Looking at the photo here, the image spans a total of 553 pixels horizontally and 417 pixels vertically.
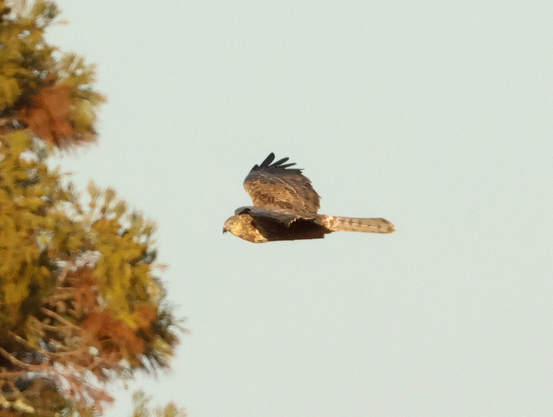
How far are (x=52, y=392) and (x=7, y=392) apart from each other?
20.2 inches

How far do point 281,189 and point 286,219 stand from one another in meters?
2.83

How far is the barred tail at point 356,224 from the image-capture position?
47.8ft

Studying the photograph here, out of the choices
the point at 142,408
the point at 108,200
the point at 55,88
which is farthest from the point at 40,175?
the point at 142,408

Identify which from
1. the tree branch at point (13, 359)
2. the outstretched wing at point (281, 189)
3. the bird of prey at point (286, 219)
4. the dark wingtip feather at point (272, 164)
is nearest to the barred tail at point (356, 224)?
→ the bird of prey at point (286, 219)

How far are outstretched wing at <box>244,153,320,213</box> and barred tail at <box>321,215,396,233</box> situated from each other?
0.92 meters

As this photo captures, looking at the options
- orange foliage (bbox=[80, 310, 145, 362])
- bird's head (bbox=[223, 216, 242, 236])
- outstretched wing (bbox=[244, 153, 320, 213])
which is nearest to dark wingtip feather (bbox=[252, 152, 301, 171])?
outstretched wing (bbox=[244, 153, 320, 213])

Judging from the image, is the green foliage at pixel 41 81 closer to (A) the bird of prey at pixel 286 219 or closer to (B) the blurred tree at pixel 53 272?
(B) the blurred tree at pixel 53 272

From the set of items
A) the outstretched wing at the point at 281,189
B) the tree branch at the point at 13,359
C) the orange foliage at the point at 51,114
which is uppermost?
the outstretched wing at the point at 281,189

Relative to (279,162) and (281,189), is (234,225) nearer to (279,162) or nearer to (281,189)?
(281,189)

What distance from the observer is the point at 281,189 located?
16.3 meters

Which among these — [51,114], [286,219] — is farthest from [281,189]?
[51,114]

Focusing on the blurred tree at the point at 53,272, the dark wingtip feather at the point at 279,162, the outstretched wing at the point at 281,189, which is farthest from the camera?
the dark wingtip feather at the point at 279,162

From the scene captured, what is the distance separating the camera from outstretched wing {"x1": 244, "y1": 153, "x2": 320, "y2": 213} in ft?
52.4

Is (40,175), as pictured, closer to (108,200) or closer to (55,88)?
(108,200)
